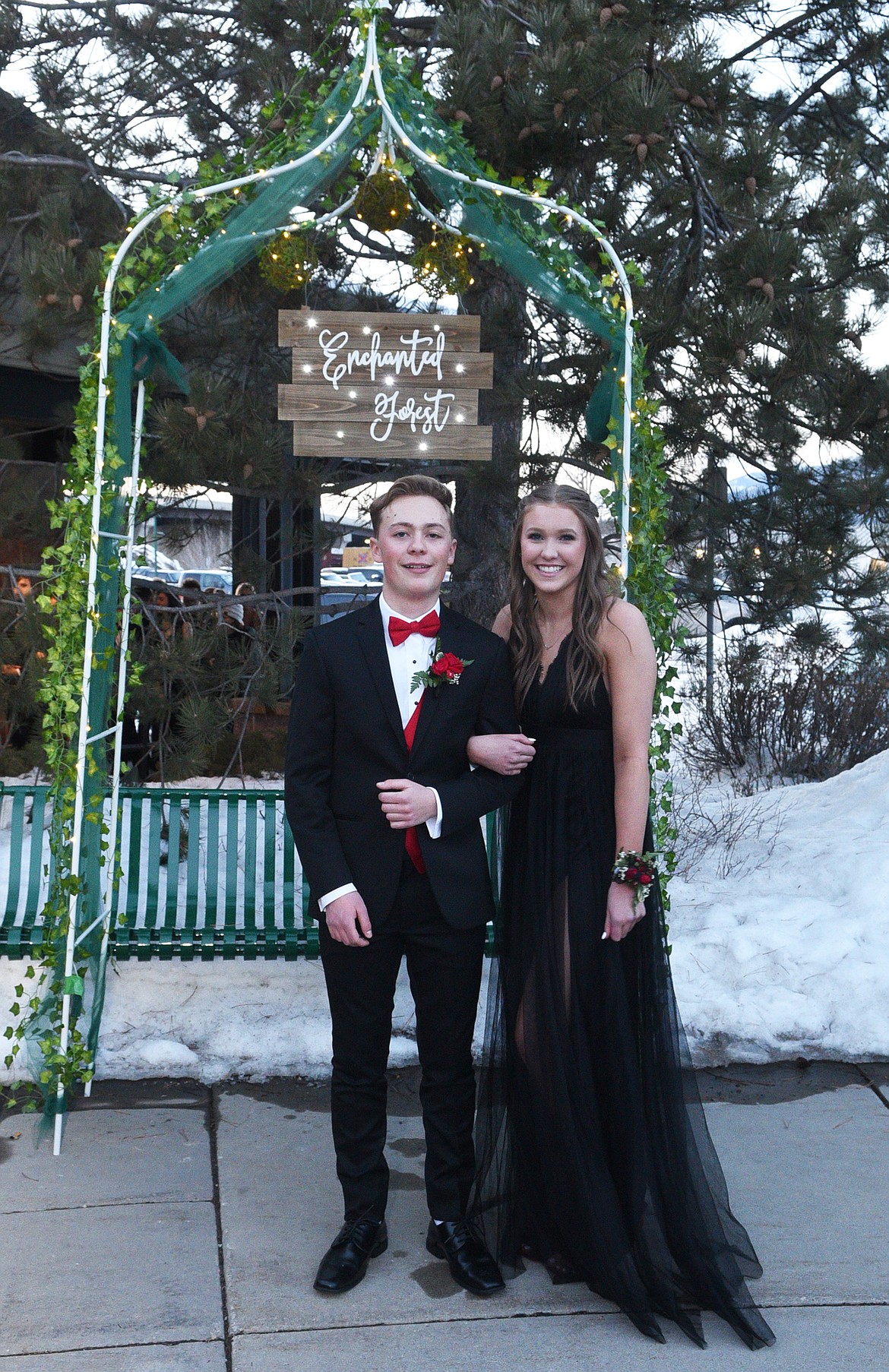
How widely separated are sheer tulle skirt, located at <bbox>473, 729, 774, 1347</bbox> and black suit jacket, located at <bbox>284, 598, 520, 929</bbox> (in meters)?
0.17

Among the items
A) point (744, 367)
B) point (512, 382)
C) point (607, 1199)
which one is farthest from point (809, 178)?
point (607, 1199)

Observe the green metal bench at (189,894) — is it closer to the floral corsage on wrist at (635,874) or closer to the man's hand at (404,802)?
the man's hand at (404,802)

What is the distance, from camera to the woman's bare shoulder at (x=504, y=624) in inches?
129

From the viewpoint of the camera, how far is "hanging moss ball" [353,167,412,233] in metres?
4.61

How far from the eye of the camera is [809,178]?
586cm

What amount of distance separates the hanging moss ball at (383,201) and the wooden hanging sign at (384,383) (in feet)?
1.45

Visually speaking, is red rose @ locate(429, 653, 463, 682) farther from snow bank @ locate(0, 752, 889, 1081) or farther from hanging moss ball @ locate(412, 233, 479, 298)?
hanging moss ball @ locate(412, 233, 479, 298)

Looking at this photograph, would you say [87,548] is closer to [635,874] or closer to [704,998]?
[635,874]

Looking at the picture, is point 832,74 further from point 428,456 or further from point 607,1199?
point 607,1199

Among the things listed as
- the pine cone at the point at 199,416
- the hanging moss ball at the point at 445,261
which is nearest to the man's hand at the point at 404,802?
the hanging moss ball at the point at 445,261

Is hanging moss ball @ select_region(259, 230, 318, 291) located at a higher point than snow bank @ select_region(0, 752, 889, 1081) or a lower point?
higher

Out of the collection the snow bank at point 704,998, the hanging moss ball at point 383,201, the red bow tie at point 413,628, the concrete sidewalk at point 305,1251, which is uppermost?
the hanging moss ball at point 383,201

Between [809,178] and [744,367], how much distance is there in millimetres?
1100

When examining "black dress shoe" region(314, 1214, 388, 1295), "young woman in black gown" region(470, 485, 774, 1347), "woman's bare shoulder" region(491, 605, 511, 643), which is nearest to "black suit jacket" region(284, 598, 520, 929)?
"young woman in black gown" region(470, 485, 774, 1347)
